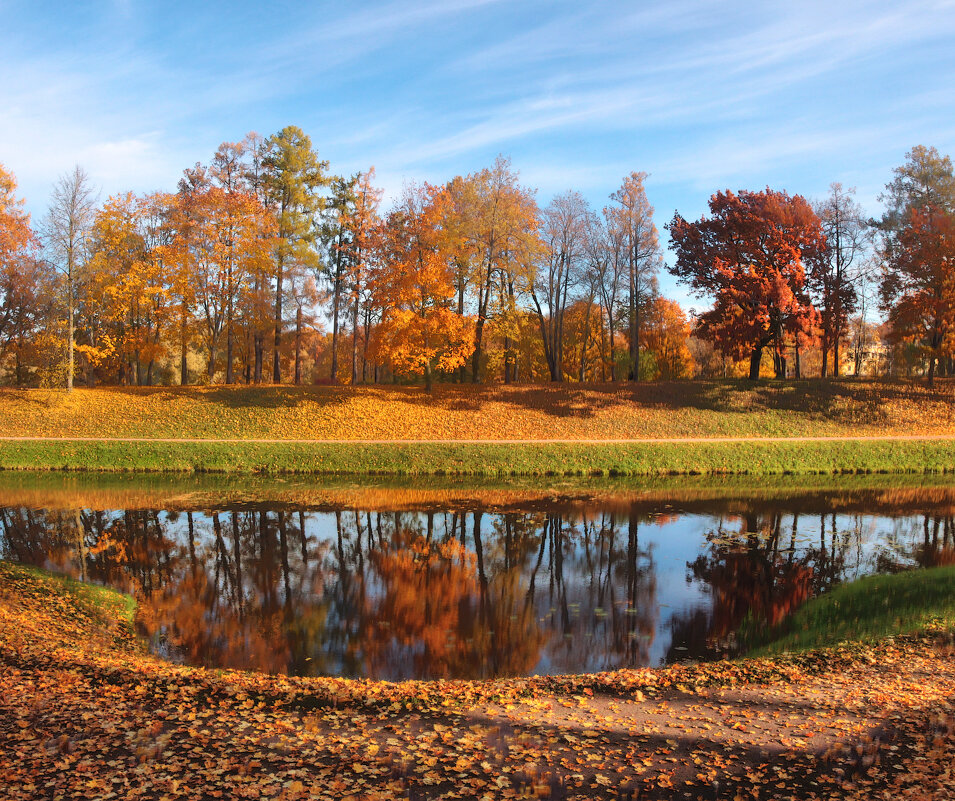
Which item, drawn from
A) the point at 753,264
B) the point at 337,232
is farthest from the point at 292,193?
the point at 753,264

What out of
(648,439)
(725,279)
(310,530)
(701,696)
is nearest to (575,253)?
(725,279)

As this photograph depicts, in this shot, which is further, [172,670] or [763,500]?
[763,500]

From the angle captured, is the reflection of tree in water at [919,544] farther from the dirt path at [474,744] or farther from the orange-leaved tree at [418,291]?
the orange-leaved tree at [418,291]

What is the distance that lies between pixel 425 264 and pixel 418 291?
1.39 metres

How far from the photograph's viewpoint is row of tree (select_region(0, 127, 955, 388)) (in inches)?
1388

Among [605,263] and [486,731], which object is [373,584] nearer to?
[486,731]

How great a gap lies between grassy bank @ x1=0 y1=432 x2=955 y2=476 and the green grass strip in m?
0.04

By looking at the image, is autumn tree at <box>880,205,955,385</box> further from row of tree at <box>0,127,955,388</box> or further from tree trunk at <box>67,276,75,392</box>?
tree trunk at <box>67,276,75,392</box>

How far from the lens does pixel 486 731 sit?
7.22m

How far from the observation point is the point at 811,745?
6785mm

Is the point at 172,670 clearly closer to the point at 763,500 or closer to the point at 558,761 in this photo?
the point at 558,761

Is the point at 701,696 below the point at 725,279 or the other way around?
below

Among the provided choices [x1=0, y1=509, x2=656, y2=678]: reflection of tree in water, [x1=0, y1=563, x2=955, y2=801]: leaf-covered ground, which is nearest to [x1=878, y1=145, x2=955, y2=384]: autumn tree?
[x1=0, y1=509, x2=656, y2=678]: reflection of tree in water

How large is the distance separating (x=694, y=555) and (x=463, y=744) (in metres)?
10.6
